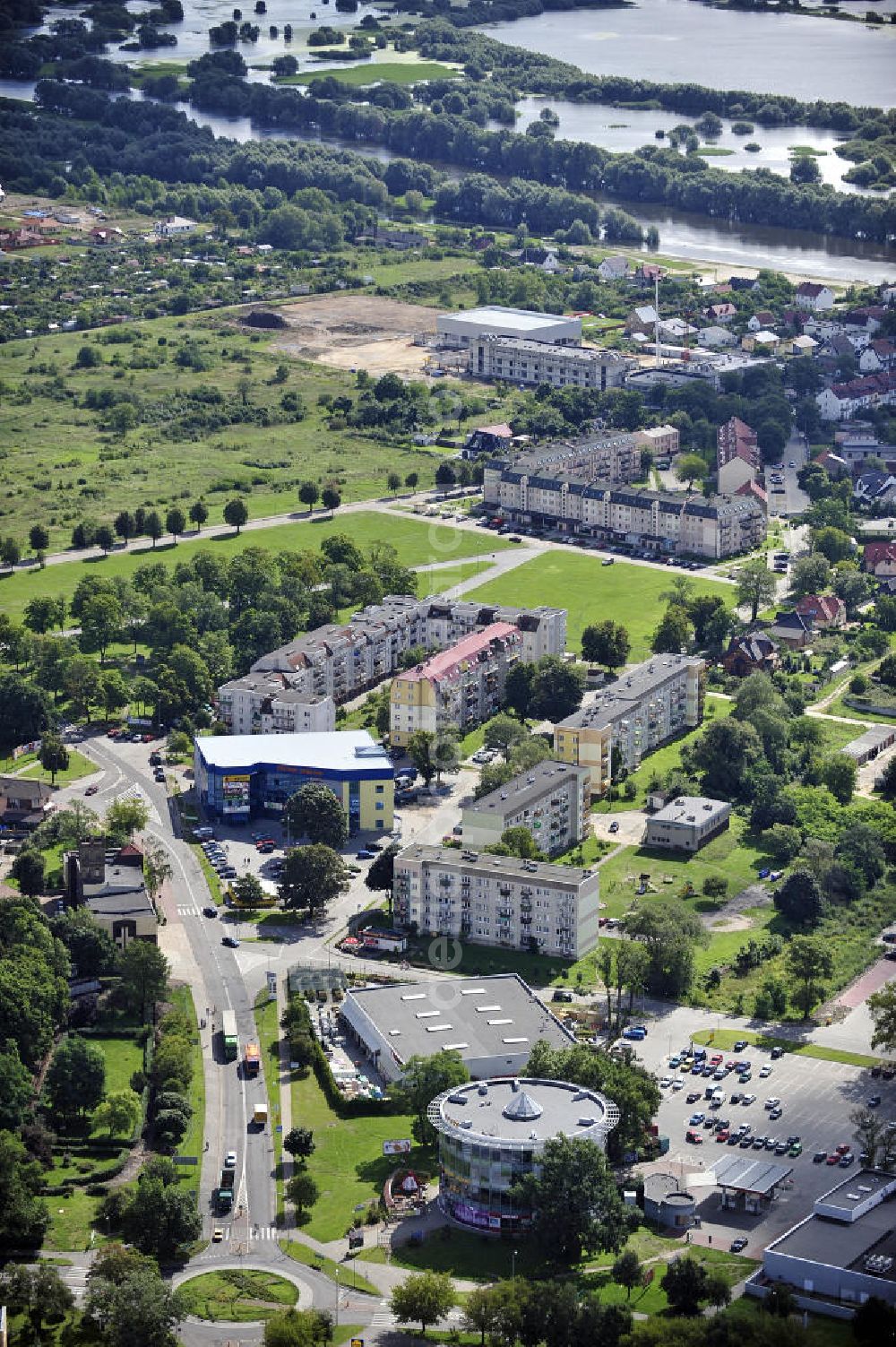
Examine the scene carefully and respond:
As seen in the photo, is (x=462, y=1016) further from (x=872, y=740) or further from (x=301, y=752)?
(x=872, y=740)

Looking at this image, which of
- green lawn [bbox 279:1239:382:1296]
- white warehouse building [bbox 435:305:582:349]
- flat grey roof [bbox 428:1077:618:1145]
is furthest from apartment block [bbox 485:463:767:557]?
green lawn [bbox 279:1239:382:1296]

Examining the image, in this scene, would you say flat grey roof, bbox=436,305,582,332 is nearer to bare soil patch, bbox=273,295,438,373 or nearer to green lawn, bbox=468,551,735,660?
bare soil patch, bbox=273,295,438,373

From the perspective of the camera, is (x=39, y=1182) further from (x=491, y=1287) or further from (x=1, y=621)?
(x=1, y=621)

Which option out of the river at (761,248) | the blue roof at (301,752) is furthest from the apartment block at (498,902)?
the river at (761,248)

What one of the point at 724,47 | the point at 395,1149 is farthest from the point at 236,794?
the point at 724,47

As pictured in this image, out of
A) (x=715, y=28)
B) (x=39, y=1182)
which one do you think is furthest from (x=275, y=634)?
(x=715, y=28)

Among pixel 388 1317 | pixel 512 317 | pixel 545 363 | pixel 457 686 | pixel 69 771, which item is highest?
pixel 512 317
